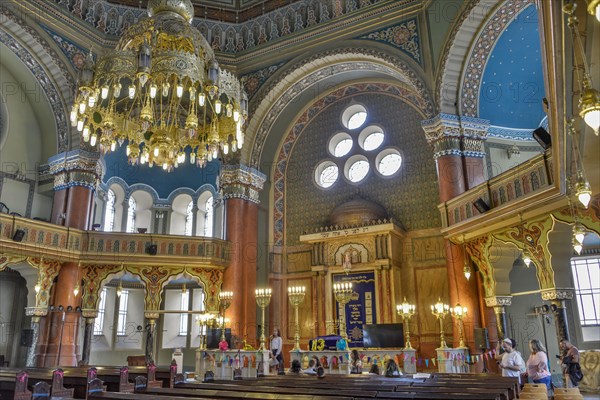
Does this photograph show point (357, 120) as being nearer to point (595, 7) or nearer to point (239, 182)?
point (239, 182)

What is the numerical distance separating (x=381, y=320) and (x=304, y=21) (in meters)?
11.6

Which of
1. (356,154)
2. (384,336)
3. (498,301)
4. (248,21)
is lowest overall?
(384,336)

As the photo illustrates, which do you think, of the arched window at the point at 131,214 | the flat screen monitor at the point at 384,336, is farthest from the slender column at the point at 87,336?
the flat screen monitor at the point at 384,336

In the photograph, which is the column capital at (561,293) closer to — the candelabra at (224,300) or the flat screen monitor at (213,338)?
the flat screen monitor at (213,338)

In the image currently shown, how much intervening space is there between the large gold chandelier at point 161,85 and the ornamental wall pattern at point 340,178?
28.2ft

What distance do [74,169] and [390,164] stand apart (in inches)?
465

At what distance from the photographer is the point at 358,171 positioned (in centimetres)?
2009

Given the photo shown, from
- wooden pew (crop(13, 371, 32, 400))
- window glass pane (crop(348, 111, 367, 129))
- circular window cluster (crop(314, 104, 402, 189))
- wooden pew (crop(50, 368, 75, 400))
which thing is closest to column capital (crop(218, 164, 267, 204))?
circular window cluster (crop(314, 104, 402, 189))

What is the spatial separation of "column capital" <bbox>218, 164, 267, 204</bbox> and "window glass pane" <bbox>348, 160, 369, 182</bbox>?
13.0 feet

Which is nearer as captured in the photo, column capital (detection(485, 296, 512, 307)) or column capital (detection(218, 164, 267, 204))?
column capital (detection(485, 296, 512, 307))

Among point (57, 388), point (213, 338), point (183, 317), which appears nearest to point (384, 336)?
point (213, 338)

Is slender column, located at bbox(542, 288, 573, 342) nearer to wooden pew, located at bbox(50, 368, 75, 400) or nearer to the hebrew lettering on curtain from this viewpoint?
the hebrew lettering on curtain

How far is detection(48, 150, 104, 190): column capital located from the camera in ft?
56.3

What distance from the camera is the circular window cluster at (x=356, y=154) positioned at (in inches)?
765
